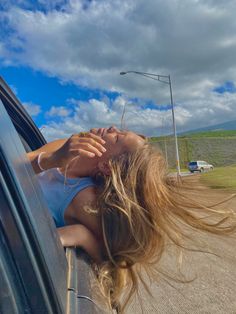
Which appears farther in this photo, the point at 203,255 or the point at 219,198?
the point at 203,255

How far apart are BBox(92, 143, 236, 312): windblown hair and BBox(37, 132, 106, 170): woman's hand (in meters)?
0.13

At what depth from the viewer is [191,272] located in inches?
213

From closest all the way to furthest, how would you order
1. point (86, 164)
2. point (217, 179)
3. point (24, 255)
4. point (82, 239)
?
1. point (24, 255)
2. point (82, 239)
3. point (86, 164)
4. point (217, 179)

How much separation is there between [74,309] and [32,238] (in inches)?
9.7

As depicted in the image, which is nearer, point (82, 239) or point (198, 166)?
point (82, 239)

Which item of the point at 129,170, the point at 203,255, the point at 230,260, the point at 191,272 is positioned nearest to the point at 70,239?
the point at 129,170

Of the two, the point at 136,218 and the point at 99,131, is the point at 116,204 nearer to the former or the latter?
the point at 136,218

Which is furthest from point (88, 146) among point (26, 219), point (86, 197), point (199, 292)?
point (199, 292)

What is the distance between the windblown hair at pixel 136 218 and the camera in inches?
65.3

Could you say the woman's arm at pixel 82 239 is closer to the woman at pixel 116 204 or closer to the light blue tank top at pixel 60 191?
the woman at pixel 116 204

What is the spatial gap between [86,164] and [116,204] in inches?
11.6

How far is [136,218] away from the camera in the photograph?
1.66 meters

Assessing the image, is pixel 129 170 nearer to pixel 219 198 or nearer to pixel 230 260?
pixel 219 198

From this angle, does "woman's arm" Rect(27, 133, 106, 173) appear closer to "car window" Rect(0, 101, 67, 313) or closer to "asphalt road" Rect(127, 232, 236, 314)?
"car window" Rect(0, 101, 67, 313)
